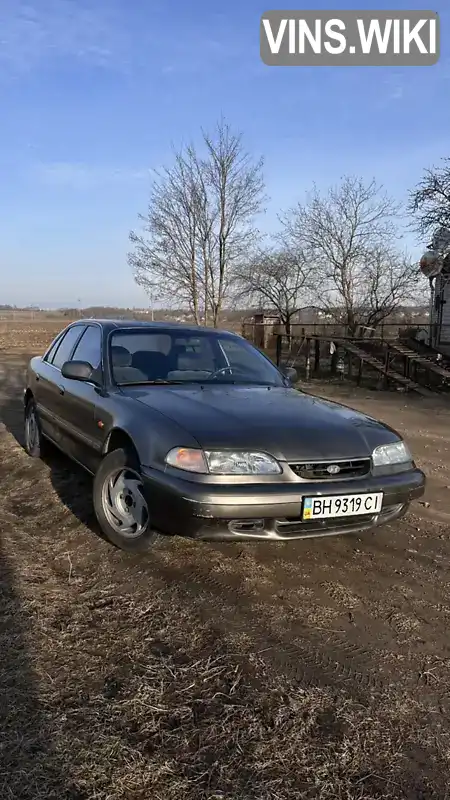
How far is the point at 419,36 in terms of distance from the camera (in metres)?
9.56

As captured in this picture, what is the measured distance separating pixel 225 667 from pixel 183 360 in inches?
99.0

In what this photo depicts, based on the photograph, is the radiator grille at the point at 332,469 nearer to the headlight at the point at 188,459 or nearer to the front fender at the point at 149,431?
the headlight at the point at 188,459

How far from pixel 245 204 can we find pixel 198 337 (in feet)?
63.5

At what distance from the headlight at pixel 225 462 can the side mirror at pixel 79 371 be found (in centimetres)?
148

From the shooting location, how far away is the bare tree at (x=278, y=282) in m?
25.4

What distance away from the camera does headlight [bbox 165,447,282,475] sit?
2969 millimetres

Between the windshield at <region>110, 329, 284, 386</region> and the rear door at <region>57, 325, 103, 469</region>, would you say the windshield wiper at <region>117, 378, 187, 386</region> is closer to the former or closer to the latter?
the windshield at <region>110, 329, 284, 386</region>

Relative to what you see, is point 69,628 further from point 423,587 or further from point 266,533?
point 423,587

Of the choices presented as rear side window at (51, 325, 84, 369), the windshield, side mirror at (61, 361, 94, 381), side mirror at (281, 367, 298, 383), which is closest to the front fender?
the windshield

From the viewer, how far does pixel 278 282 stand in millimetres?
26109

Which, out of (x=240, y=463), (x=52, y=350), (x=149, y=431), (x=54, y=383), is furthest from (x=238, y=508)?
(x=52, y=350)

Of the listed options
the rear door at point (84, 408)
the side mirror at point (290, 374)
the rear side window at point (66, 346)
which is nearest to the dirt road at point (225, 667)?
the rear door at point (84, 408)

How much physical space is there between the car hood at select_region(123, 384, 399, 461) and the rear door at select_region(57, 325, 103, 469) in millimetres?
390

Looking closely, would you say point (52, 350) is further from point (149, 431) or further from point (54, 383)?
point (149, 431)
